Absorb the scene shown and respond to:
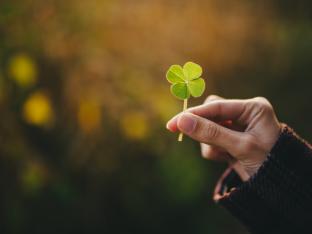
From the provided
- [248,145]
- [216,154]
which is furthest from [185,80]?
[216,154]

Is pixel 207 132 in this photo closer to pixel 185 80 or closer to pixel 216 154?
pixel 185 80

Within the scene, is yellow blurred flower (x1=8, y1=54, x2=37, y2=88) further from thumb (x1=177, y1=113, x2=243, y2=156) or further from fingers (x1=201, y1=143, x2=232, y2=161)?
thumb (x1=177, y1=113, x2=243, y2=156)

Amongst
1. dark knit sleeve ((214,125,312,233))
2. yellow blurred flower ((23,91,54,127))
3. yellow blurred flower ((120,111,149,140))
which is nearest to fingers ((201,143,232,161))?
dark knit sleeve ((214,125,312,233))

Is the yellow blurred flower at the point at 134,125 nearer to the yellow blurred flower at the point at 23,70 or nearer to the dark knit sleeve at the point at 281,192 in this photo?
the yellow blurred flower at the point at 23,70

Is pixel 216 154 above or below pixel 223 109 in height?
below

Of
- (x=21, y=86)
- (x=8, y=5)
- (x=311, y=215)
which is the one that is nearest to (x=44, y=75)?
(x=21, y=86)

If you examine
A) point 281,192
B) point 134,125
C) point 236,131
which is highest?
point 236,131
